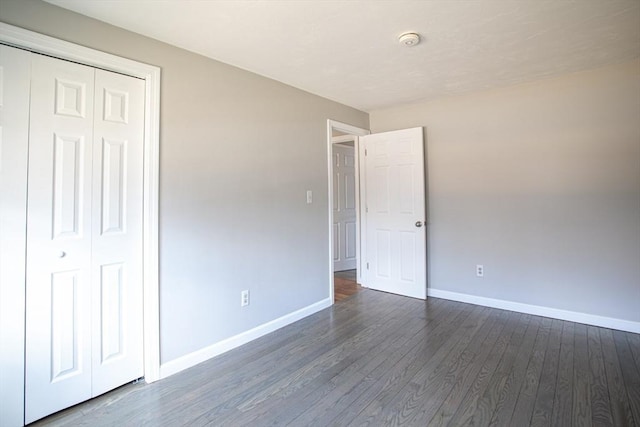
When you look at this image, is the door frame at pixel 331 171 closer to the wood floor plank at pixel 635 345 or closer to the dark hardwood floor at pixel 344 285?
the dark hardwood floor at pixel 344 285

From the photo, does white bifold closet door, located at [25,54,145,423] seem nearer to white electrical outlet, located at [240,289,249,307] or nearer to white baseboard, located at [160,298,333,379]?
white baseboard, located at [160,298,333,379]

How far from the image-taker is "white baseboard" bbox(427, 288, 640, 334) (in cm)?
274

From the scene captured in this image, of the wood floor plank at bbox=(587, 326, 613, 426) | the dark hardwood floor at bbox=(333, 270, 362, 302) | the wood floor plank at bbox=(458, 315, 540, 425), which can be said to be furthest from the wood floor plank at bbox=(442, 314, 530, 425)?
the dark hardwood floor at bbox=(333, 270, 362, 302)

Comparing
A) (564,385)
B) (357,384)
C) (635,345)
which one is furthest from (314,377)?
(635,345)

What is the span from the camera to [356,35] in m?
2.11

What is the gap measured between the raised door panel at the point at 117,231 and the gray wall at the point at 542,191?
3017 millimetres

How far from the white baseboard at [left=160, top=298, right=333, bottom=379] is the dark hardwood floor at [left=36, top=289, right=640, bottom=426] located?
0.18ft

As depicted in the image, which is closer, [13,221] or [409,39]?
[13,221]

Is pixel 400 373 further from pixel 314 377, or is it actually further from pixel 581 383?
pixel 581 383

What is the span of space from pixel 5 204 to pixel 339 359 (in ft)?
7.23

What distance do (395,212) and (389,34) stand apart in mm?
2149

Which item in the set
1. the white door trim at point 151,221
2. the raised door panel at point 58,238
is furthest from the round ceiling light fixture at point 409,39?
the raised door panel at point 58,238

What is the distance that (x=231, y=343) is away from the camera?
252cm

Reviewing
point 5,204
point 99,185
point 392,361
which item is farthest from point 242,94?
point 392,361
